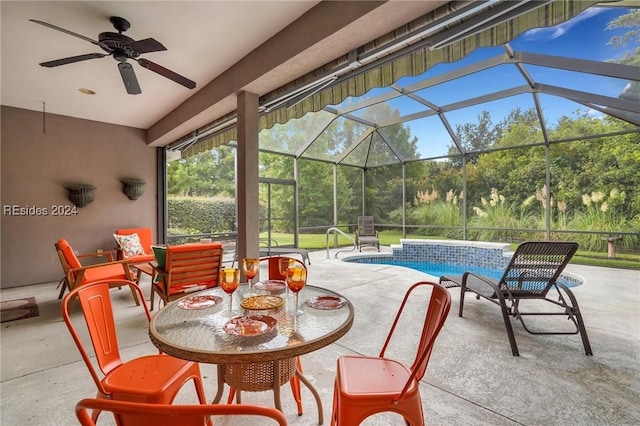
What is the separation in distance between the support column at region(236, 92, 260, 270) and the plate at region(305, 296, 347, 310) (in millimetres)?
1990

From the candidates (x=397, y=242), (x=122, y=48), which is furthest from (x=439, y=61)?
(x=397, y=242)

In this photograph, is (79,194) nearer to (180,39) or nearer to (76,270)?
(76,270)

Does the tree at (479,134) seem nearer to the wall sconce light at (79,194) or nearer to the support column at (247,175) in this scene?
the support column at (247,175)

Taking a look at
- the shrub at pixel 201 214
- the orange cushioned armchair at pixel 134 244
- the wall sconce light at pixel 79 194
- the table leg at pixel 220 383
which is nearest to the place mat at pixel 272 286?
the table leg at pixel 220 383

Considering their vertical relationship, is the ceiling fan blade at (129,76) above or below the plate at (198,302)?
above

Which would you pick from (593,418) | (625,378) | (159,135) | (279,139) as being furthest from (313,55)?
(279,139)

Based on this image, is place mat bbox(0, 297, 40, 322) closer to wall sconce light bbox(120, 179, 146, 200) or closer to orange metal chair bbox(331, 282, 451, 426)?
wall sconce light bbox(120, 179, 146, 200)

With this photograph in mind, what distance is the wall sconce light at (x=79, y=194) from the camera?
5.26 m

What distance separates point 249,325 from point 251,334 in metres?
0.08

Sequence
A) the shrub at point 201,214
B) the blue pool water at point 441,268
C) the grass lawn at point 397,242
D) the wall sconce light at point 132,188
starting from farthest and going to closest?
1. the shrub at point 201,214
2. the blue pool water at point 441,268
3. the grass lawn at point 397,242
4. the wall sconce light at point 132,188

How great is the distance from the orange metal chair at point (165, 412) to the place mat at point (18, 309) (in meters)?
4.25

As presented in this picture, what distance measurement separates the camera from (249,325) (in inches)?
52.0

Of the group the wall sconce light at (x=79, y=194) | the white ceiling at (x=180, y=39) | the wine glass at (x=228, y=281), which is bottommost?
the wine glass at (x=228, y=281)

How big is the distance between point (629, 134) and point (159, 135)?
9.52 m
